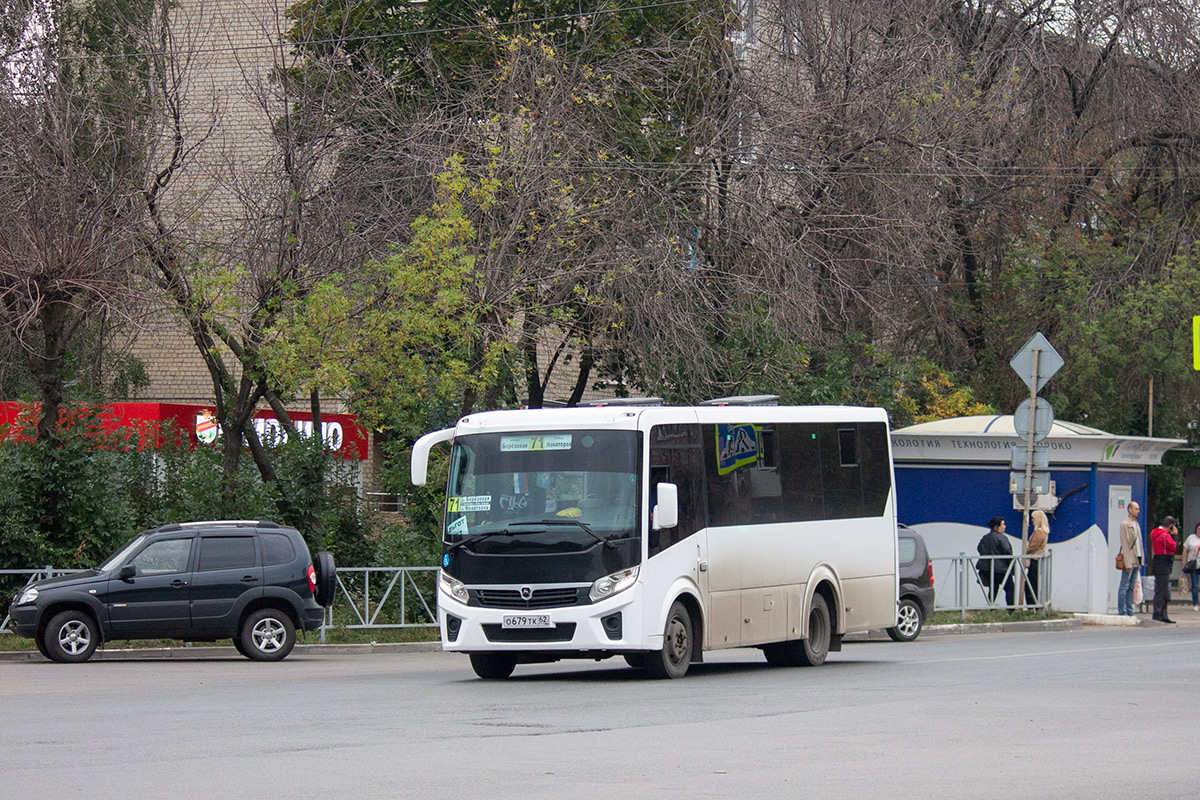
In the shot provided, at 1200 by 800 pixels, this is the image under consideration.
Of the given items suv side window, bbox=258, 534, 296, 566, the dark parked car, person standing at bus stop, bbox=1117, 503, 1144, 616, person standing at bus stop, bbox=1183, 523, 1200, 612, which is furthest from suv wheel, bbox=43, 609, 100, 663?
person standing at bus stop, bbox=1183, 523, 1200, 612

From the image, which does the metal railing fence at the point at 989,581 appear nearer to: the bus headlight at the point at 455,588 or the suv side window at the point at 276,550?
the suv side window at the point at 276,550

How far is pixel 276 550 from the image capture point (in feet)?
66.5

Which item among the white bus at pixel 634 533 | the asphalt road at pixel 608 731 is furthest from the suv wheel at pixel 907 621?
the white bus at pixel 634 533

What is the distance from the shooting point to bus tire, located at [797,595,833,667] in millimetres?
18094

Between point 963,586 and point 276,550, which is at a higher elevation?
point 276,550

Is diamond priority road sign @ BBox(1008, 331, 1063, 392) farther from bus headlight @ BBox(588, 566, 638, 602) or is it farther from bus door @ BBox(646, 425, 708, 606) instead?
bus headlight @ BBox(588, 566, 638, 602)

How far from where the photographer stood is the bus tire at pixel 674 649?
15773 mm

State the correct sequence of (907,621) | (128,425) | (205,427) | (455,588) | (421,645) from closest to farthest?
(455,588) → (421,645) → (907,621) → (128,425) → (205,427)

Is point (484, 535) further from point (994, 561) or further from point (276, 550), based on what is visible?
point (994, 561)

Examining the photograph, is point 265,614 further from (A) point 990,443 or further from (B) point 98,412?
(A) point 990,443

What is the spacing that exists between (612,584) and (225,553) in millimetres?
6574

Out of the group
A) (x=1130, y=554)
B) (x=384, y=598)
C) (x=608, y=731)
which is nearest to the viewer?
(x=608, y=731)

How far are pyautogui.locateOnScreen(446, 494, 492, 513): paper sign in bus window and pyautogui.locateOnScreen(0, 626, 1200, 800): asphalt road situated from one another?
5.62 feet

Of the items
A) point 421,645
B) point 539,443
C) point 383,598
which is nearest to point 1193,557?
point 421,645
